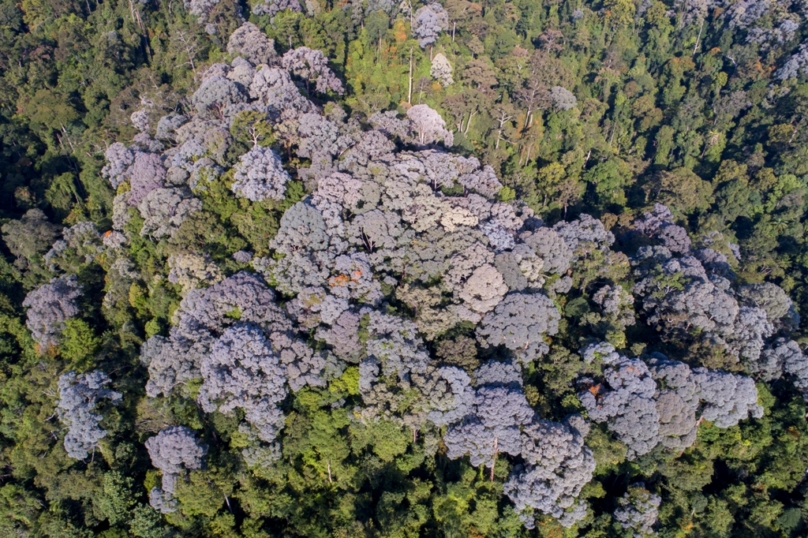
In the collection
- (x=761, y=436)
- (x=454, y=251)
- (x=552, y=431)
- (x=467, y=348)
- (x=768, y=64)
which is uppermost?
(x=768, y=64)

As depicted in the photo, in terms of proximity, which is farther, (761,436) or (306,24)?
(306,24)

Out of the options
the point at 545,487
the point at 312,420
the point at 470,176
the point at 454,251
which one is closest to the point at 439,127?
the point at 470,176

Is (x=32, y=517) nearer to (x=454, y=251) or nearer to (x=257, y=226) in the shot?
(x=257, y=226)

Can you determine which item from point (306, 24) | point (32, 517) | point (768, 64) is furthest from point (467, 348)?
point (768, 64)

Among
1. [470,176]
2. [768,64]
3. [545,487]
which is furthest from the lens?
[768,64]

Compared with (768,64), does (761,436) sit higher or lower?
lower

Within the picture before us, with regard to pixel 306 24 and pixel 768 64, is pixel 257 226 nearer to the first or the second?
pixel 306 24

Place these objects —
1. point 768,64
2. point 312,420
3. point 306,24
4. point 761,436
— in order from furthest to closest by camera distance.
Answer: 1. point 768,64
2. point 306,24
3. point 761,436
4. point 312,420
